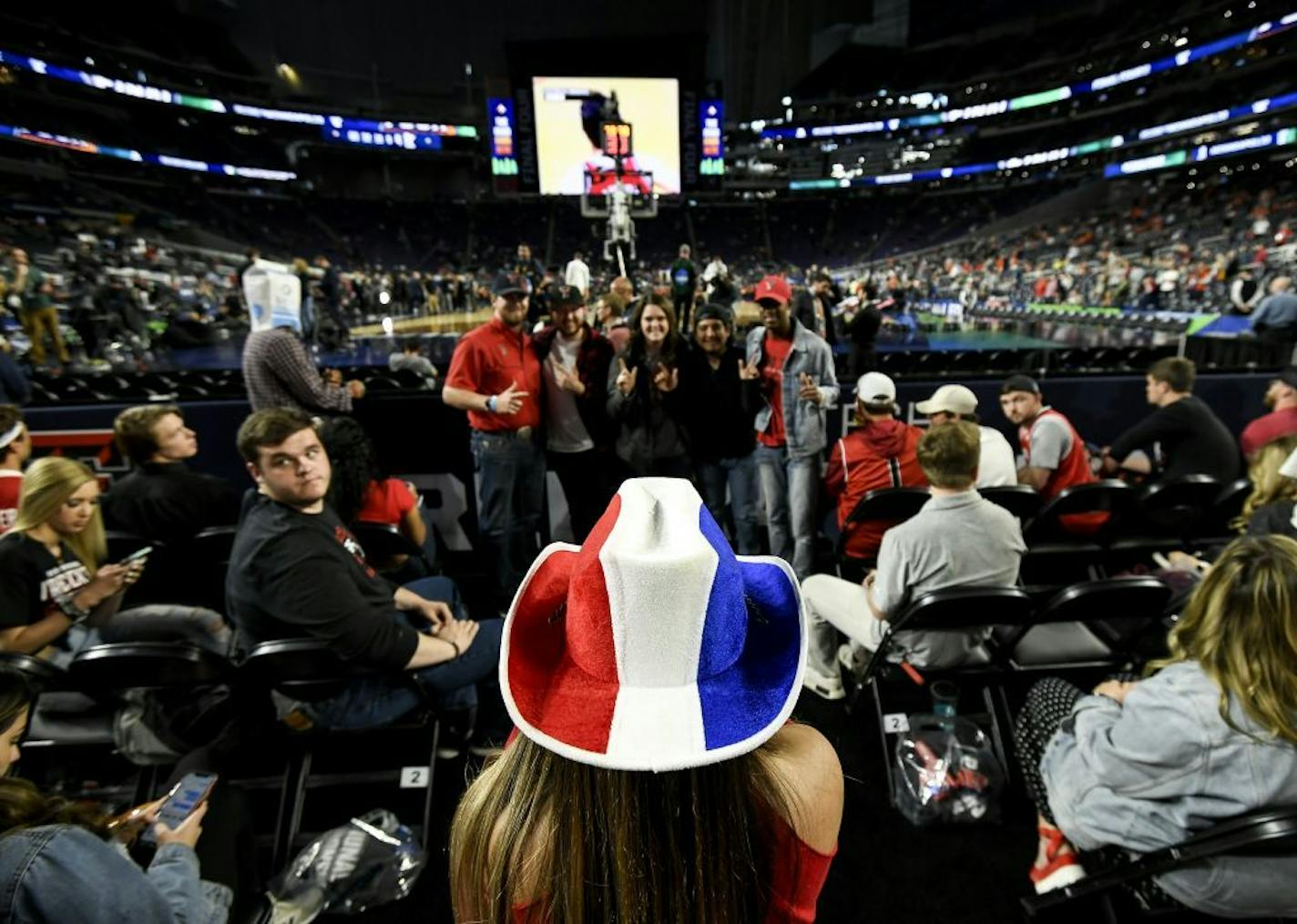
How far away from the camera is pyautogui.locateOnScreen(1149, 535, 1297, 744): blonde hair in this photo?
1343 millimetres

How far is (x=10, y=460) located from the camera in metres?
2.87

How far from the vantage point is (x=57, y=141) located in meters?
21.4

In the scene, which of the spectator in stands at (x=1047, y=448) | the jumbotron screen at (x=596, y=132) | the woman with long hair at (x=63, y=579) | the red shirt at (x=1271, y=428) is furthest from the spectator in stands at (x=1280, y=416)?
the jumbotron screen at (x=596, y=132)

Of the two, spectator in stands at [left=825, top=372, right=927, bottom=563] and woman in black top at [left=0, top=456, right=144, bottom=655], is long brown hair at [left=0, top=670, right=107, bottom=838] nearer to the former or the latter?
woman in black top at [left=0, top=456, right=144, bottom=655]

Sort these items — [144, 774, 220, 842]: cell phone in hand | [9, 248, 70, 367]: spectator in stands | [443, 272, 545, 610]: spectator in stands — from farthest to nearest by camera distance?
[9, 248, 70, 367]: spectator in stands, [443, 272, 545, 610]: spectator in stands, [144, 774, 220, 842]: cell phone in hand

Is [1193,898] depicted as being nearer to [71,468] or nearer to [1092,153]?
[71,468]

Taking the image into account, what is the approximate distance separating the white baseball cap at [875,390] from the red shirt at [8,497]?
13.3ft

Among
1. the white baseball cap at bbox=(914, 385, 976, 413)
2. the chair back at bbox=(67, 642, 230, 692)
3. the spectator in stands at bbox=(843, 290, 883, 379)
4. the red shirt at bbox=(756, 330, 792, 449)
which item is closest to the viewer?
the chair back at bbox=(67, 642, 230, 692)

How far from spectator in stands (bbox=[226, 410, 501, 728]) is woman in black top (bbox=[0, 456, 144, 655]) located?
700 millimetres

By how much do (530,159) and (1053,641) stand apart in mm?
17038

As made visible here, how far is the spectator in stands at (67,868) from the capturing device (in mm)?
963

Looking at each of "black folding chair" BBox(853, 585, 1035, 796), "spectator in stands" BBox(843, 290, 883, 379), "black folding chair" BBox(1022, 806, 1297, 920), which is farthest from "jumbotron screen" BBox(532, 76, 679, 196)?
"black folding chair" BBox(1022, 806, 1297, 920)

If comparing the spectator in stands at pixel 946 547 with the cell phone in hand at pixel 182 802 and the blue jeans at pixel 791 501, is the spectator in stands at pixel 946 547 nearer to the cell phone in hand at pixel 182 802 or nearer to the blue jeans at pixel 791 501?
the blue jeans at pixel 791 501

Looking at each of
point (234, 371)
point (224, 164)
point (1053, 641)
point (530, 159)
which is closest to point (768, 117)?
point (530, 159)
